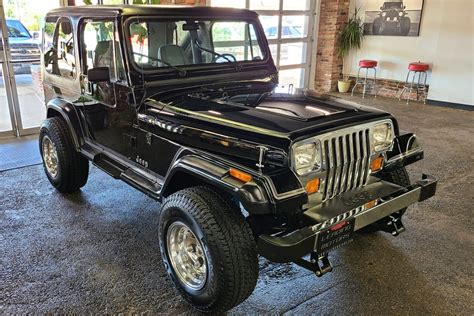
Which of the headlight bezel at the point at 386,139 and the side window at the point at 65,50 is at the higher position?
the side window at the point at 65,50

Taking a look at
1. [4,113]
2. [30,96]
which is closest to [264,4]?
[30,96]

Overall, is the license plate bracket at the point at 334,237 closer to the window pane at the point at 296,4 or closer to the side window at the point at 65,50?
the side window at the point at 65,50

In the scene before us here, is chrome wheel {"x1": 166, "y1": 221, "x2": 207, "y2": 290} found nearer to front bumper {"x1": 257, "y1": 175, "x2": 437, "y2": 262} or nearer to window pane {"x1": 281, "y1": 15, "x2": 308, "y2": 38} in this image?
front bumper {"x1": 257, "y1": 175, "x2": 437, "y2": 262}

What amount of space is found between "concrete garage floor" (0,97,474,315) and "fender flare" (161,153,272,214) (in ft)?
2.19

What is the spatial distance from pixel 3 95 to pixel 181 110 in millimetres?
3971

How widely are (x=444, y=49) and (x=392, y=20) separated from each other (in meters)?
1.25

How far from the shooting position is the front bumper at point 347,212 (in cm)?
179

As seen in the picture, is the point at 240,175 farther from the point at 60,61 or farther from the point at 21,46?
the point at 21,46

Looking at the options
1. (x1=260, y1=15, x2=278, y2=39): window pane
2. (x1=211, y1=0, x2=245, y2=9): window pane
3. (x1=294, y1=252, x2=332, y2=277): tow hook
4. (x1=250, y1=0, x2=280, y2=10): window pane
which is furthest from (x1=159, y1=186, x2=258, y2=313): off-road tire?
(x1=260, y1=15, x2=278, y2=39): window pane

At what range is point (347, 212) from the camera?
78.8 inches

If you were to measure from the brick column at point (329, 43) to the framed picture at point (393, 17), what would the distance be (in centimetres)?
57

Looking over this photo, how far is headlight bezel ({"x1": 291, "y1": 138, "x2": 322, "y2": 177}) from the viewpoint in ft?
6.31

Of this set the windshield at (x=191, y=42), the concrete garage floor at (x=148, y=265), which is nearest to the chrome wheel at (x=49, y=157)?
the concrete garage floor at (x=148, y=265)

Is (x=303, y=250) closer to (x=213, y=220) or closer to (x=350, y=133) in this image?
(x=213, y=220)
